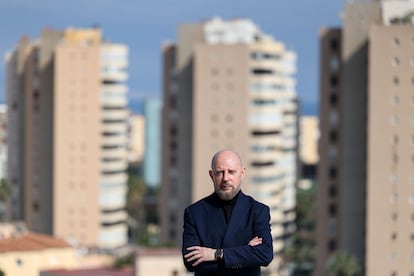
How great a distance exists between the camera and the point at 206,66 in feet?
264

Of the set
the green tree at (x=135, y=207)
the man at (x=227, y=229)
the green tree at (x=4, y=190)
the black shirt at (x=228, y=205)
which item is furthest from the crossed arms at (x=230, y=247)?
the green tree at (x=135, y=207)

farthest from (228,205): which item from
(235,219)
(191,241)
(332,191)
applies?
(332,191)

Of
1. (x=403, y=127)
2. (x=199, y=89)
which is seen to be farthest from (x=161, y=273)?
(x=199, y=89)

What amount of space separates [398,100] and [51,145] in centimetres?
4031

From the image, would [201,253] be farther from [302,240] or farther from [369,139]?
[302,240]

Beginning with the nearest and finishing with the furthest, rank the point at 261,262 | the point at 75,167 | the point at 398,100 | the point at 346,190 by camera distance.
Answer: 1. the point at 261,262
2. the point at 398,100
3. the point at 346,190
4. the point at 75,167

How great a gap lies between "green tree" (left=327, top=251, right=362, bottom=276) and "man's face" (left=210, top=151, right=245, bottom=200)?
189 ft

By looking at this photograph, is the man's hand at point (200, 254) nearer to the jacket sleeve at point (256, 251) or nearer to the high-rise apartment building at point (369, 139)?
the jacket sleeve at point (256, 251)

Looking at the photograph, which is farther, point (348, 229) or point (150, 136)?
point (150, 136)

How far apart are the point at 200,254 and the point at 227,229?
33 cm

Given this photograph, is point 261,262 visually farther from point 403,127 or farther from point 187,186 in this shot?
point 187,186

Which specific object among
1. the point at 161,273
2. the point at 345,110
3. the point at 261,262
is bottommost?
the point at 161,273

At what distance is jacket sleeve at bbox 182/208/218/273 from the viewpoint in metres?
9.70

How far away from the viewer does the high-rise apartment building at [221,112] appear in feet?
266
